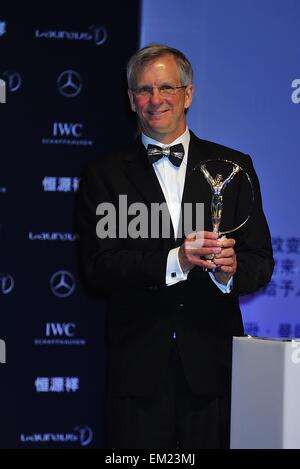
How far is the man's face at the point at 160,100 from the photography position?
3285 mm

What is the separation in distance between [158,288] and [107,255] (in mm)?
222

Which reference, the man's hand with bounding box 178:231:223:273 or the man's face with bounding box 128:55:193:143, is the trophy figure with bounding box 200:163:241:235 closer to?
the man's hand with bounding box 178:231:223:273

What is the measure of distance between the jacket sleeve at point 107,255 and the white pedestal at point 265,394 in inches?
17.0

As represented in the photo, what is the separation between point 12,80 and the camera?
3.97 meters

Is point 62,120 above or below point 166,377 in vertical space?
above

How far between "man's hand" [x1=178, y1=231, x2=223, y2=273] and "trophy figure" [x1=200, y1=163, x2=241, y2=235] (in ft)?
0.16

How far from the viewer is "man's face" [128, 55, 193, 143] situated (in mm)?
3285

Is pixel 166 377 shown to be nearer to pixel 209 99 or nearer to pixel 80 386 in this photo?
pixel 80 386

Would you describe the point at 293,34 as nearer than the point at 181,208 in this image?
No

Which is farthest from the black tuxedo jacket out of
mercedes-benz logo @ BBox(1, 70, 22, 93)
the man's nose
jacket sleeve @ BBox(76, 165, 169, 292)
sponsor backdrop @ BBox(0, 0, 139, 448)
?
Result: mercedes-benz logo @ BBox(1, 70, 22, 93)

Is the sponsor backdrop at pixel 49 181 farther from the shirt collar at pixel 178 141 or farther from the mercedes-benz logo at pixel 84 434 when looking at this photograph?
the shirt collar at pixel 178 141
